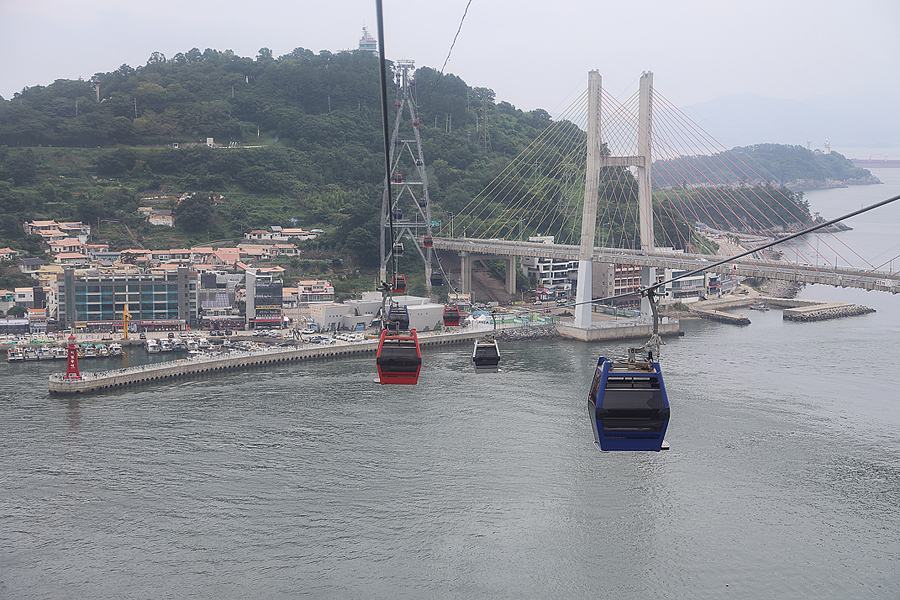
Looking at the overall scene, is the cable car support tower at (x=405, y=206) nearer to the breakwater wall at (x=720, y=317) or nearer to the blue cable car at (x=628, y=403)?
the breakwater wall at (x=720, y=317)

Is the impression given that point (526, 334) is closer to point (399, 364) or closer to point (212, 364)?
point (212, 364)

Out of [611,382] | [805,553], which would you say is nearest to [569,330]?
[805,553]

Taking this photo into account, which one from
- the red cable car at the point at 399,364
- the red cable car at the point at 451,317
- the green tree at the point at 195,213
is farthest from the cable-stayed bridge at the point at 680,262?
the green tree at the point at 195,213

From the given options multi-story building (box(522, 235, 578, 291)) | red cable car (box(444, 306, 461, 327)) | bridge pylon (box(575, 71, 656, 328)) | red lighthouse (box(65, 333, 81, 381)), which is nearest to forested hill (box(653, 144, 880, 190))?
multi-story building (box(522, 235, 578, 291))

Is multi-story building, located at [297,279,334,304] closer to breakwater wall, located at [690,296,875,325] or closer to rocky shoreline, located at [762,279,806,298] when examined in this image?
breakwater wall, located at [690,296,875,325]

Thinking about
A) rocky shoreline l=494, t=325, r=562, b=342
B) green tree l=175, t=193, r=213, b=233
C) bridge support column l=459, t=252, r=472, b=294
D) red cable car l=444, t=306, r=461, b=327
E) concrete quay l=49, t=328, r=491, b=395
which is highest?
green tree l=175, t=193, r=213, b=233

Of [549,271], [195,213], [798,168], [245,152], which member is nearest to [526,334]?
[549,271]
